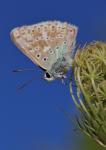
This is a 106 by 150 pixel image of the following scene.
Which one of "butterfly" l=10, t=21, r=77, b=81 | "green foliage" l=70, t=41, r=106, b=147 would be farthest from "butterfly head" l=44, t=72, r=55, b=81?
"green foliage" l=70, t=41, r=106, b=147

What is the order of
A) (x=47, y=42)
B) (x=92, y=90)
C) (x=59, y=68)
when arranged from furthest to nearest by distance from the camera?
(x=59, y=68), (x=47, y=42), (x=92, y=90)

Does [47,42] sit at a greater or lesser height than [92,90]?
greater

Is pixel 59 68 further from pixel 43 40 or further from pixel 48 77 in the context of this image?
pixel 43 40

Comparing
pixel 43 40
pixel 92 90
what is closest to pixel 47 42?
pixel 43 40

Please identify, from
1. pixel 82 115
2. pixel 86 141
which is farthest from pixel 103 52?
pixel 86 141

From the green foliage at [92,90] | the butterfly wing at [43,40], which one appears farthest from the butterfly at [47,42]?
the green foliage at [92,90]

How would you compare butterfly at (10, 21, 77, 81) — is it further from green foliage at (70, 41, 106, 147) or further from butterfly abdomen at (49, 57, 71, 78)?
green foliage at (70, 41, 106, 147)

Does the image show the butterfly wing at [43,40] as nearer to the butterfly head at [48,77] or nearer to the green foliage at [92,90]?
the butterfly head at [48,77]

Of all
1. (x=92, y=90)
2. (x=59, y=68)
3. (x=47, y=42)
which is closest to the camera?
(x=92, y=90)
